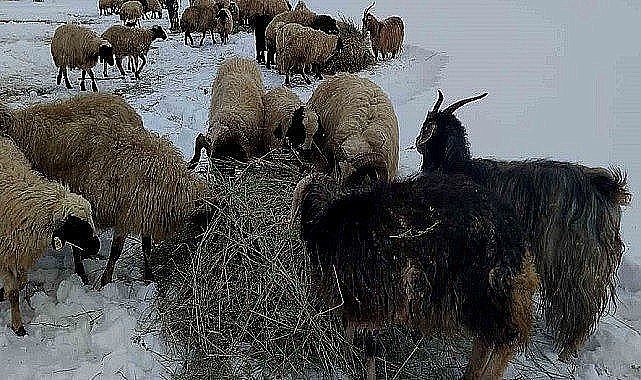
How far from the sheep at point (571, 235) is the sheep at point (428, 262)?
0.79 meters

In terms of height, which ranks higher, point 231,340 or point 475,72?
point 475,72

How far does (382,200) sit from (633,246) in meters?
3.16

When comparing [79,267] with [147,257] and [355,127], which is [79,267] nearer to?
[147,257]

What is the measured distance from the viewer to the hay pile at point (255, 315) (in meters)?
3.94

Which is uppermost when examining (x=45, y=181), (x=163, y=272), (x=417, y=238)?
(x=417, y=238)

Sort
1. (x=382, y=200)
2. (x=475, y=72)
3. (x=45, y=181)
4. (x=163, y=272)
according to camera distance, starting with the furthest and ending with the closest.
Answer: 1. (x=475, y=72)
2. (x=163, y=272)
3. (x=45, y=181)
4. (x=382, y=200)

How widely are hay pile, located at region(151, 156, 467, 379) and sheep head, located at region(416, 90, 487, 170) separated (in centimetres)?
138

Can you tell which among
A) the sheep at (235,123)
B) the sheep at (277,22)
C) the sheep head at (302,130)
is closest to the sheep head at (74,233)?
the sheep at (235,123)

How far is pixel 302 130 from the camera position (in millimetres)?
6062

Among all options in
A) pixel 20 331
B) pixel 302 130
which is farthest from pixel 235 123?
pixel 20 331

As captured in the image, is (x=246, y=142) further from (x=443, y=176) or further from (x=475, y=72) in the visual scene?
(x=475, y=72)

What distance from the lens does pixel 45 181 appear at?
4.59 metres

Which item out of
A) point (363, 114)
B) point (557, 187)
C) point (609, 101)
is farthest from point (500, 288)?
point (609, 101)

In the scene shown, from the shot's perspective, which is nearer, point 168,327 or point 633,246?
point 168,327
